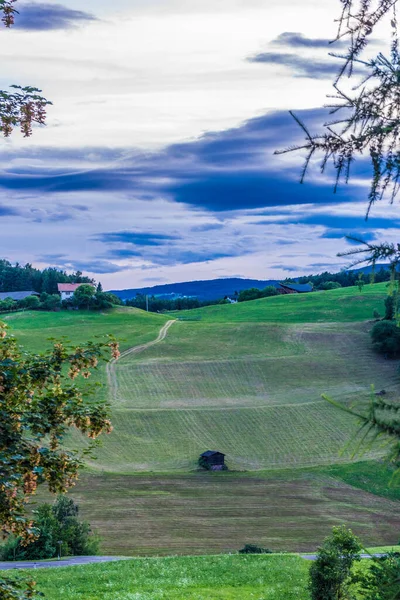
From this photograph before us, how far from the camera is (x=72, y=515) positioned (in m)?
37.7

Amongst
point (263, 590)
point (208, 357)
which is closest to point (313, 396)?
point (208, 357)

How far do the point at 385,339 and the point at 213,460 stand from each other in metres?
41.6

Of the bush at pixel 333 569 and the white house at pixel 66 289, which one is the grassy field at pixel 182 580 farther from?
the white house at pixel 66 289

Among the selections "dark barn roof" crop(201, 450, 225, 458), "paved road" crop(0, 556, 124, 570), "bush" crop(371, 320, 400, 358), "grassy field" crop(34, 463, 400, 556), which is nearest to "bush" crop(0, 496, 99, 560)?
"paved road" crop(0, 556, 124, 570)

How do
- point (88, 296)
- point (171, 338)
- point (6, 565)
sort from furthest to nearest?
point (88, 296), point (171, 338), point (6, 565)

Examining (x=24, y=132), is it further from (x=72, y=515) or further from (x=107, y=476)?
(x=107, y=476)

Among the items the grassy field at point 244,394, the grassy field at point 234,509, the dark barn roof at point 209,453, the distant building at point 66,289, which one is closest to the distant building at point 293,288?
the distant building at point 66,289

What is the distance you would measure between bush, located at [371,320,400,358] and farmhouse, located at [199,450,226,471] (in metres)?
36.7

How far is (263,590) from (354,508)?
29.2 m

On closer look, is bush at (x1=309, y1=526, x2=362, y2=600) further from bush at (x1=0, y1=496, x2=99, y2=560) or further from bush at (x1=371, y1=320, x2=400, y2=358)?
bush at (x1=371, y1=320, x2=400, y2=358)

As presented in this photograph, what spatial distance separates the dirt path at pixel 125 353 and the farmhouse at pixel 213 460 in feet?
61.2

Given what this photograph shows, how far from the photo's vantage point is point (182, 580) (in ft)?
72.5

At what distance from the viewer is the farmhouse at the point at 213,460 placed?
59844mm

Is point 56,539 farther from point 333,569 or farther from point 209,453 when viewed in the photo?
point 209,453
